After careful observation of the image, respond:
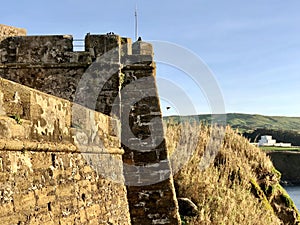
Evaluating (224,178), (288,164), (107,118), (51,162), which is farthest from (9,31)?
(288,164)

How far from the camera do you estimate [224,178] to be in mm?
11117

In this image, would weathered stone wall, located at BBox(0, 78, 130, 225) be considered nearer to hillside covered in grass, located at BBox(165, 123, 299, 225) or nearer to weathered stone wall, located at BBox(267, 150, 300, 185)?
hillside covered in grass, located at BBox(165, 123, 299, 225)

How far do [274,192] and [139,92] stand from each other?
703 cm

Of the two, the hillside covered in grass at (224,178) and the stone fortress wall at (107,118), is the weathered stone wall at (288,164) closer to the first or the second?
the hillside covered in grass at (224,178)

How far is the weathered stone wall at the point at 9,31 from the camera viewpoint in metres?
8.39

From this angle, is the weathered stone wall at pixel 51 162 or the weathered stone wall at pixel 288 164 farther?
the weathered stone wall at pixel 288 164

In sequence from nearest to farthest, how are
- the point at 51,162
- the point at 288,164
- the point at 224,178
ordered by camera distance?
the point at 51,162 < the point at 224,178 < the point at 288,164

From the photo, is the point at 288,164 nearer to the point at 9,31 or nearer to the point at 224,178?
the point at 224,178

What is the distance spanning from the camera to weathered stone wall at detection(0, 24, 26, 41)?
8391mm

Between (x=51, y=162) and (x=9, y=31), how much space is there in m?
4.64

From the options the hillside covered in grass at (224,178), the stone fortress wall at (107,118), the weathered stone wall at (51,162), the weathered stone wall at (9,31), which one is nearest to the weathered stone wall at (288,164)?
the hillside covered in grass at (224,178)

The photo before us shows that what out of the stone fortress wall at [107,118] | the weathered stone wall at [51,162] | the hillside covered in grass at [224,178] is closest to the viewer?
the weathered stone wall at [51,162]

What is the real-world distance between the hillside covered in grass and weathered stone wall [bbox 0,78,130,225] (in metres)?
3.40

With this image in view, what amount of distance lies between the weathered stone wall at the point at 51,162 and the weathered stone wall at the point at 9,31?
2.94 m
